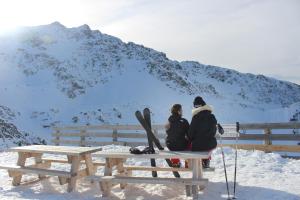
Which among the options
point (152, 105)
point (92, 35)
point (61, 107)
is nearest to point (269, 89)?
point (92, 35)

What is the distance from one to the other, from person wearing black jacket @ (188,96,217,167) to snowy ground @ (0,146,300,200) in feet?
2.65

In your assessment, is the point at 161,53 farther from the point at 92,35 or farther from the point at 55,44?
the point at 55,44

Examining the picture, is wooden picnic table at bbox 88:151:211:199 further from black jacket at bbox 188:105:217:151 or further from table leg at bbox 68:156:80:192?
table leg at bbox 68:156:80:192

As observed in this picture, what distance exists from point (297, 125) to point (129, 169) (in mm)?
5427

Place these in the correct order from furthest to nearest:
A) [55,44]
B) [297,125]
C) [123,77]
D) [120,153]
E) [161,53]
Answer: [161,53] → [55,44] → [123,77] → [297,125] → [120,153]

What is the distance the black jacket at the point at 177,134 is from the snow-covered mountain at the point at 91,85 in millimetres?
29402

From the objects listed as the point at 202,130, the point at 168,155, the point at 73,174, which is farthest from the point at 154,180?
the point at 73,174

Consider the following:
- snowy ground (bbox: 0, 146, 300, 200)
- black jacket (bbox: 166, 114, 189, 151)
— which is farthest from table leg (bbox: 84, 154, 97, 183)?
black jacket (bbox: 166, 114, 189, 151)

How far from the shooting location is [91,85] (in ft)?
167

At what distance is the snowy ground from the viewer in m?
7.49

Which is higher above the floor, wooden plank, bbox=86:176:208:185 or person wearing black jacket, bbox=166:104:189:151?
person wearing black jacket, bbox=166:104:189:151

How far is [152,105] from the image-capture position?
48.9 metres

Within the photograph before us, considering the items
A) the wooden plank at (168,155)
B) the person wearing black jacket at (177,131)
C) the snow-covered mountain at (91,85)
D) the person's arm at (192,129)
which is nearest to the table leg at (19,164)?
the wooden plank at (168,155)

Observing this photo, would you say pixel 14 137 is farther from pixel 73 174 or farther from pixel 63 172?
pixel 73 174
